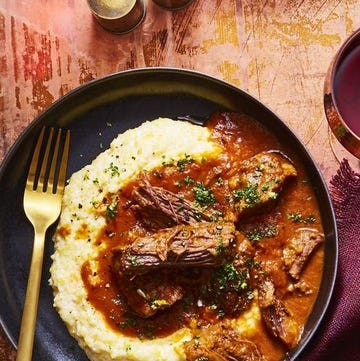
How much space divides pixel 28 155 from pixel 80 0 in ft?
4.78

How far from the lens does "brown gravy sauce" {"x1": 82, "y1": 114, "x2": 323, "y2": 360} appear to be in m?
5.39

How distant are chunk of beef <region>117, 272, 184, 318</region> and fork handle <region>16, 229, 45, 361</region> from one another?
0.63 metres

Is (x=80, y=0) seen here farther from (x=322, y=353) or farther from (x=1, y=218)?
(x=322, y=353)

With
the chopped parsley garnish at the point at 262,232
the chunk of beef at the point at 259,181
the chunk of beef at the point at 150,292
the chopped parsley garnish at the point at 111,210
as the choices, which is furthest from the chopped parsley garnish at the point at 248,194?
the chopped parsley garnish at the point at 111,210

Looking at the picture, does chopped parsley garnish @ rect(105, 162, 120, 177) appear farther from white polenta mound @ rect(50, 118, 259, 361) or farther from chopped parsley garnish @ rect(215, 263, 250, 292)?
chopped parsley garnish @ rect(215, 263, 250, 292)

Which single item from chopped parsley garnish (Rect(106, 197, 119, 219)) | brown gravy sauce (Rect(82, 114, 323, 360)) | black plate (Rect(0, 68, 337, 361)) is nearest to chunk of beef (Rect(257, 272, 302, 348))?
brown gravy sauce (Rect(82, 114, 323, 360))

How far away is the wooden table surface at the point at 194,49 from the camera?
5914 millimetres

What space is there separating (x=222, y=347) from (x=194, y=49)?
2438 millimetres

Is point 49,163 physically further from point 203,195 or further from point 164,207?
point 203,195

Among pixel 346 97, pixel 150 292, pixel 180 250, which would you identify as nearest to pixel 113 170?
pixel 180 250

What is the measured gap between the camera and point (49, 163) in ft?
18.6

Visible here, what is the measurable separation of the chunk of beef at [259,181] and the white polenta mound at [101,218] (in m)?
0.26

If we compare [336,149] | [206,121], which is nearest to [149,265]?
[206,121]

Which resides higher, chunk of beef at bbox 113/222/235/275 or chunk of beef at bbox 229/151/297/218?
chunk of beef at bbox 229/151/297/218
